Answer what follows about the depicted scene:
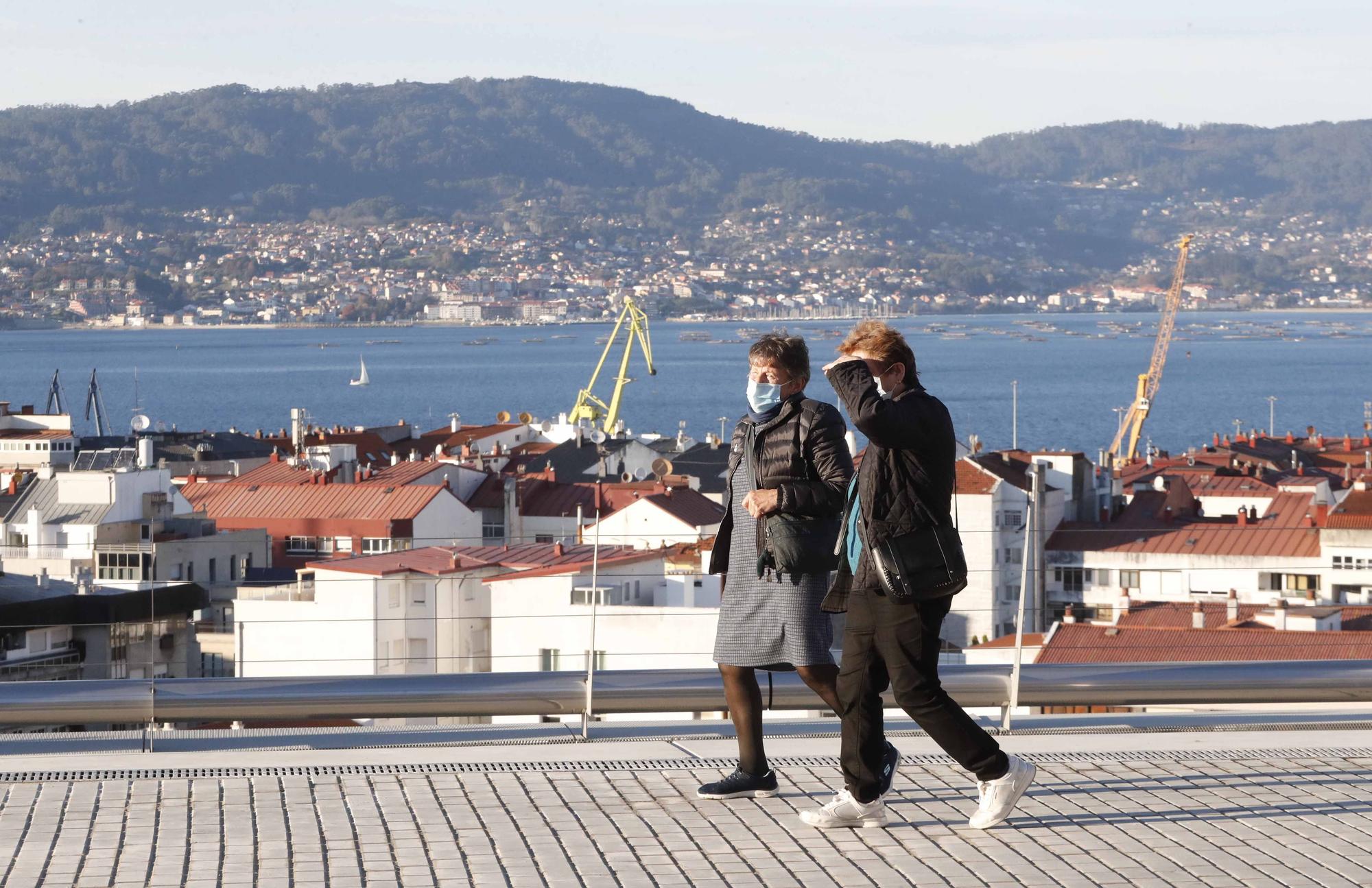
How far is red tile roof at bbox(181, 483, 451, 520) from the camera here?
30344mm

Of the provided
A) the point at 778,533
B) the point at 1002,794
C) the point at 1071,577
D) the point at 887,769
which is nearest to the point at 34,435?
the point at 1071,577

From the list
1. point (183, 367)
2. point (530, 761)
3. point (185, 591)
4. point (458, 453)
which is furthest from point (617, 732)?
point (183, 367)

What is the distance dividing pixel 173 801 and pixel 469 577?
883 centimetres

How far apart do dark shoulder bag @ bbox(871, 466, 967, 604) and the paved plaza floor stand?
557 millimetres

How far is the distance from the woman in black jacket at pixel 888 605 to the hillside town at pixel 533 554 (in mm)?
950

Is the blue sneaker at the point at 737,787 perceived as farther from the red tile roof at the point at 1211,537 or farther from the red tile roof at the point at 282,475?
the red tile roof at the point at 282,475

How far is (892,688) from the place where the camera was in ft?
13.7

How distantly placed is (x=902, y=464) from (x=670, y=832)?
965mm

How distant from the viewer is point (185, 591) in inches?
330

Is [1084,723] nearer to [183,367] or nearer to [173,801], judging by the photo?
[173,801]

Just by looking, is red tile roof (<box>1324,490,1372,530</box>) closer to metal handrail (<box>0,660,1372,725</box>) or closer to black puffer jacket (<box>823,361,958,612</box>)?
metal handrail (<box>0,660,1372,725</box>)

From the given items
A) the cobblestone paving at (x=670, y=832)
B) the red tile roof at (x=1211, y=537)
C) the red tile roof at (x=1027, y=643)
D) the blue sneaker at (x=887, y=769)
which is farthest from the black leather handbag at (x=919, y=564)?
the red tile roof at (x=1211, y=537)

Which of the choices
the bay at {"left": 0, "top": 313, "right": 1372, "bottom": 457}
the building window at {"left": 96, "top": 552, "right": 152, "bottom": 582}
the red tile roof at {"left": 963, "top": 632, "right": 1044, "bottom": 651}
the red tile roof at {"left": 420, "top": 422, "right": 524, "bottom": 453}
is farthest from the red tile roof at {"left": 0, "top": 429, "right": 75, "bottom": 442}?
the building window at {"left": 96, "top": 552, "right": 152, "bottom": 582}

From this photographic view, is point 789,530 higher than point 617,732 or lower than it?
higher
